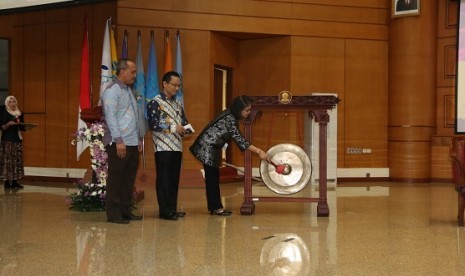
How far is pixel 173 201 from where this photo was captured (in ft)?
18.4

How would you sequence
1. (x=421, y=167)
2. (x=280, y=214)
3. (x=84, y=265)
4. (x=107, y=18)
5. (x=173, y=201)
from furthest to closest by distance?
(x=421, y=167), (x=107, y=18), (x=280, y=214), (x=173, y=201), (x=84, y=265)

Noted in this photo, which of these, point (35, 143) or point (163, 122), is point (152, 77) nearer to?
point (35, 143)

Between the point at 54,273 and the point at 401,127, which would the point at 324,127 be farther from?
the point at 401,127

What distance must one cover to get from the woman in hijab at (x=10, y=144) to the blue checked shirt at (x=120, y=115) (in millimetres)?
4029

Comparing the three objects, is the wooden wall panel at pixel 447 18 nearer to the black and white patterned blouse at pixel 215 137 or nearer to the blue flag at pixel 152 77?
the blue flag at pixel 152 77

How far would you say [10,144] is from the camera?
8703mm

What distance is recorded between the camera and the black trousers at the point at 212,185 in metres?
5.78

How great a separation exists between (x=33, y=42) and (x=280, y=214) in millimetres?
6404

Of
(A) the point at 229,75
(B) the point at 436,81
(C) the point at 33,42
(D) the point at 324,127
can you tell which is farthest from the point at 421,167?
(C) the point at 33,42

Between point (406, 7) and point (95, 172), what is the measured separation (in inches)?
258

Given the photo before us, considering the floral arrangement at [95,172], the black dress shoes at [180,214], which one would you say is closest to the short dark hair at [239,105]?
the black dress shoes at [180,214]

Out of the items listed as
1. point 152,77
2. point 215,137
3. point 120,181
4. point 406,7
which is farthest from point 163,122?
point 406,7

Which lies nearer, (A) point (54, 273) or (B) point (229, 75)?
(A) point (54, 273)

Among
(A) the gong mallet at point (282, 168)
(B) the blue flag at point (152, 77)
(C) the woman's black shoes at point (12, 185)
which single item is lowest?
(C) the woman's black shoes at point (12, 185)
